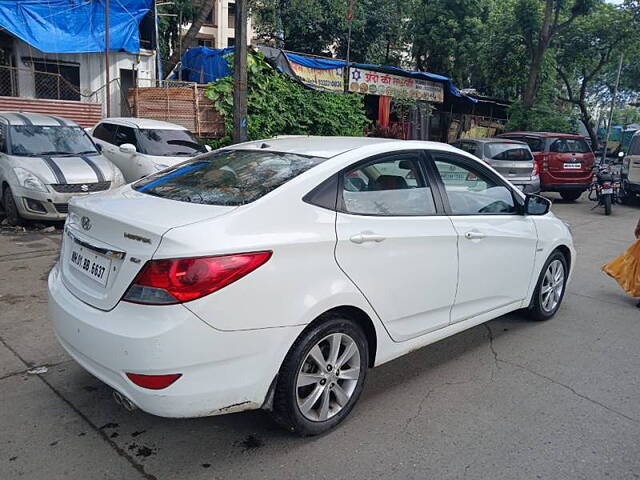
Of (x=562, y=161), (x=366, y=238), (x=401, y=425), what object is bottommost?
(x=401, y=425)

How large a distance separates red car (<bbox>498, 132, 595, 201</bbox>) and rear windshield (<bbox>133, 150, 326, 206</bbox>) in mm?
11387

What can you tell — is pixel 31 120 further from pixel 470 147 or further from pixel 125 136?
pixel 470 147

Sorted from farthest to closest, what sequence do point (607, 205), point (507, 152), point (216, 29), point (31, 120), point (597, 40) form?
point (216, 29)
point (597, 40)
point (507, 152)
point (607, 205)
point (31, 120)

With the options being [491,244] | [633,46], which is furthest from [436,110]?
[491,244]

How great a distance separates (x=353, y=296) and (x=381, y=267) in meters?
0.28

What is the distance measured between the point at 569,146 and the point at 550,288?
9967mm

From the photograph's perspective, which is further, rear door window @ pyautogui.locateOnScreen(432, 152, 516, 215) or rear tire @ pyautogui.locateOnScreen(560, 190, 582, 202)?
rear tire @ pyautogui.locateOnScreen(560, 190, 582, 202)

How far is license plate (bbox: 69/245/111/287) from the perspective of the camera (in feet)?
8.77

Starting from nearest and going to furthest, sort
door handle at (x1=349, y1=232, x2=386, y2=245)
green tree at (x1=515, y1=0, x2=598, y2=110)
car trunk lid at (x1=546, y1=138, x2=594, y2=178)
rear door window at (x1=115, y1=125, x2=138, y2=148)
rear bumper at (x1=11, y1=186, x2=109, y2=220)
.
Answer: door handle at (x1=349, y1=232, x2=386, y2=245) < rear bumper at (x1=11, y1=186, x2=109, y2=220) < rear door window at (x1=115, y1=125, x2=138, y2=148) < car trunk lid at (x1=546, y1=138, x2=594, y2=178) < green tree at (x1=515, y1=0, x2=598, y2=110)

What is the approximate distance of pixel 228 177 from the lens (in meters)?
3.24

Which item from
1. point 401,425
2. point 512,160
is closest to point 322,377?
point 401,425

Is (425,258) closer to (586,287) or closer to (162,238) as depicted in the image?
(162,238)

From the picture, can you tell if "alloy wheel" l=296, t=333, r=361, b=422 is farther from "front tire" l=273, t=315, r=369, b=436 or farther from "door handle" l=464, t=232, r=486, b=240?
"door handle" l=464, t=232, r=486, b=240

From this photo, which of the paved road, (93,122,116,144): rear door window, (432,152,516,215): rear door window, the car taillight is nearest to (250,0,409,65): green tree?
(93,122,116,144): rear door window
